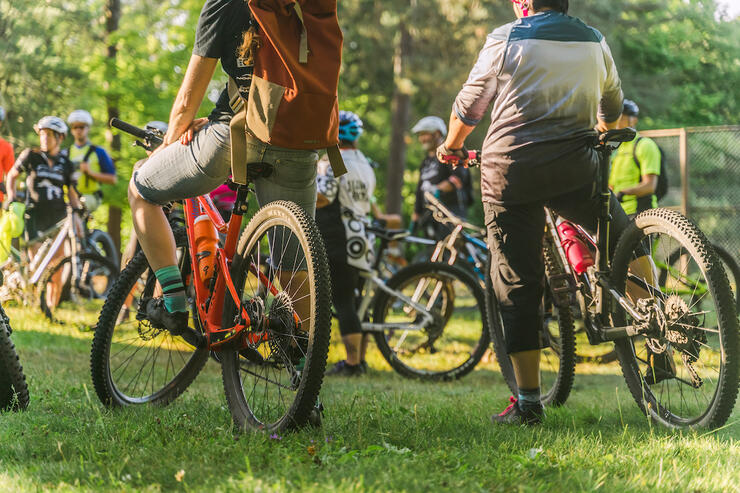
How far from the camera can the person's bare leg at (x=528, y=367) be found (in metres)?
3.81

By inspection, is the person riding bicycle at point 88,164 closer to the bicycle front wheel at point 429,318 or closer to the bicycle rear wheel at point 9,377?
→ the bicycle front wheel at point 429,318

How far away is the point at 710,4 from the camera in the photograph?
1112 cm

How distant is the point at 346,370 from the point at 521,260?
3.48m

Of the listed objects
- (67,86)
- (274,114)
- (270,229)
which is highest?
(67,86)

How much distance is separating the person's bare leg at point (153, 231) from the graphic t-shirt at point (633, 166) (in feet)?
16.8

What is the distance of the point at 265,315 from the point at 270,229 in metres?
0.37

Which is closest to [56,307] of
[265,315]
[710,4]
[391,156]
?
[265,315]

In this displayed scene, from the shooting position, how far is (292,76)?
10.6ft

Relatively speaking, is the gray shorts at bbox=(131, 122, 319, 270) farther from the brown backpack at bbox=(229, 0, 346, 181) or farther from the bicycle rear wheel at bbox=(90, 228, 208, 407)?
the bicycle rear wheel at bbox=(90, 228, 208, 407)

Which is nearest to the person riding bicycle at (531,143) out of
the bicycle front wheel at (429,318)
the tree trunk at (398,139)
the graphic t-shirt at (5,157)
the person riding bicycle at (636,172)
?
the bicycle front wheel at (429,318)

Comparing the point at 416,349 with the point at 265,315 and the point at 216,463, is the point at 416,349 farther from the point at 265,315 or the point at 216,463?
the point at 216,463

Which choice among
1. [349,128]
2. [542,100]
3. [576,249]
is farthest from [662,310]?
[349,128]

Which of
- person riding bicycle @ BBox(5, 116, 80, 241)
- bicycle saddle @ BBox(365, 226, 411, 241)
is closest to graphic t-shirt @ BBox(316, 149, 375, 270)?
bicycle saddle @ BBox(365, 226, 411, 241)

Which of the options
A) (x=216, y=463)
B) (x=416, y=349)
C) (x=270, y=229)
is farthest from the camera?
(x=416, y=349)
